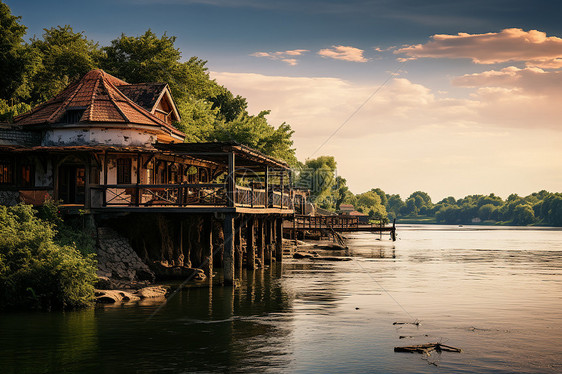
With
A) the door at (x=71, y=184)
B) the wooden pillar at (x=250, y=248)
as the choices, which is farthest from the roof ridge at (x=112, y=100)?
the wooden pillar at (x=250, y=248)

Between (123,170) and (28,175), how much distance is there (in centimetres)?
472

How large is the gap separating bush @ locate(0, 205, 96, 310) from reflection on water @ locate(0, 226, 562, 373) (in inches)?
33.1

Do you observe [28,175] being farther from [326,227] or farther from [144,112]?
[326,227]

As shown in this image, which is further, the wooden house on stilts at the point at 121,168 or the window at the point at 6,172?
the window at the point at 6,172

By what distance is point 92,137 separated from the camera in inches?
1308

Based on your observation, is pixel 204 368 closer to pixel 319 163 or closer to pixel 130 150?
pixel 130 150

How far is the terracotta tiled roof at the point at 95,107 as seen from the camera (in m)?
33.4

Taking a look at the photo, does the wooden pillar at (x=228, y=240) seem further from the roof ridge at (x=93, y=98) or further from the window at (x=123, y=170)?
the roof ridge at (x=93, y=98)

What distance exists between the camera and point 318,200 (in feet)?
400

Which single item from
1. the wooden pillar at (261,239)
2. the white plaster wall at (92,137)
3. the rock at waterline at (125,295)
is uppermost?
the white plaster wall at (92,137)

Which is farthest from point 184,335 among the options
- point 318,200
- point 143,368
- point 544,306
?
point 318,200

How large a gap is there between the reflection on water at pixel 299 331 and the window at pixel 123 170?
7.23 m

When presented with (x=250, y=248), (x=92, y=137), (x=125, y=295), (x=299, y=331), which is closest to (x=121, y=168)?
(x=92, y=137)

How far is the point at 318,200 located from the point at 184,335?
103 metres
